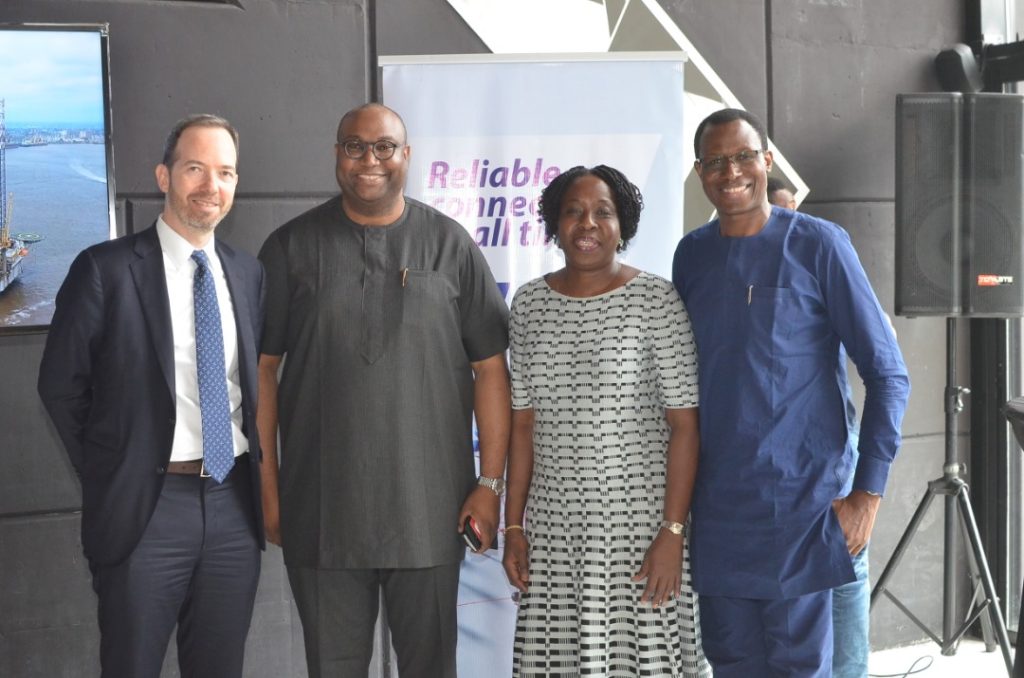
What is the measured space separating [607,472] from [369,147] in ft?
3.03

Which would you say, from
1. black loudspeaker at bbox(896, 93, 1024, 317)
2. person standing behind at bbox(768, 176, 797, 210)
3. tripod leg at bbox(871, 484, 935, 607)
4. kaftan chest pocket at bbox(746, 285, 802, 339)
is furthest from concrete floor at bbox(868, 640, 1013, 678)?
kaftan chest pocket at bbox(746, 285, 802, 339)

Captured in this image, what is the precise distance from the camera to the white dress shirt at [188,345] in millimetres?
2262

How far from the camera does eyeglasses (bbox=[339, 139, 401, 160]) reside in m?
2.35

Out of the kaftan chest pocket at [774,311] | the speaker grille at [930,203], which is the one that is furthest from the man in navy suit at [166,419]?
the speaker grille at [930,203]

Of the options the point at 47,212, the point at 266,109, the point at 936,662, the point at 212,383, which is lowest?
the point at 936,662

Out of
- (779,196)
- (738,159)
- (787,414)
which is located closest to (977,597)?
(779,196)

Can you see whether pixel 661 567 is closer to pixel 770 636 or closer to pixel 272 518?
pixel 770 636

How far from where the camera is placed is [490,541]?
249 cm

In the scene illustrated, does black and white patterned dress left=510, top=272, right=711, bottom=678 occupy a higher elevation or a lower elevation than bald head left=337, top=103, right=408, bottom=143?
lower

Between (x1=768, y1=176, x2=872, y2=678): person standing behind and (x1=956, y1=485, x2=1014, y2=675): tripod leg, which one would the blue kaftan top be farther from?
(x1=956, y1=485, x2=1014, y2=675): tripod leg

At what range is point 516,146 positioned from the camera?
3.36m

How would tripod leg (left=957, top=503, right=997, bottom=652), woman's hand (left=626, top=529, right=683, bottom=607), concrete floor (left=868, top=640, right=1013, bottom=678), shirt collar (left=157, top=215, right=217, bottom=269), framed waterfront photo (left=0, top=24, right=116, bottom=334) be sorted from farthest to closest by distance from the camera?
1. concrete floor (left=868, top=640, right=1013, bottom=678)
2. tripod leg (left=957, top=503, right=997, bottom=652)
3. framed waterfront photo (left=0, top=24, right=116, bottom=334)
4. shirt collar (left=157, top=215, right=217, bottom=269)
5. woman's hand (left=626, top=529, right=683, bottom=607)

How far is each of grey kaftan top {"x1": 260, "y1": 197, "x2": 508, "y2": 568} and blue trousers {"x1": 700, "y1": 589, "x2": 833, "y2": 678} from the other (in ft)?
2.09

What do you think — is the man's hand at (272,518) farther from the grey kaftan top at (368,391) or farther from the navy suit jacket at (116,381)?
the navy suit jacket at (116,381)
